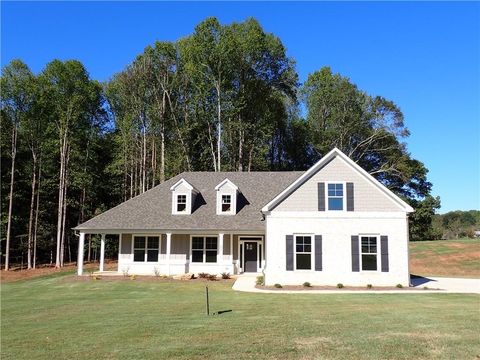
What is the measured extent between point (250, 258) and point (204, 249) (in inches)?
111

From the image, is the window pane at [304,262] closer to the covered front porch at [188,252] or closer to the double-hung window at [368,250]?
the double-hung window at [368,250]

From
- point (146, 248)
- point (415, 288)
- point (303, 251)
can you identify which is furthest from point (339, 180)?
point (146, 248)

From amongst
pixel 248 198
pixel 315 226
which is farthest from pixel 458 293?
pixel 248 198

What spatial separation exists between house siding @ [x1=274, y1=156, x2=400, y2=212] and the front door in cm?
569

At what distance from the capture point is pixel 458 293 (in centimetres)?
1786

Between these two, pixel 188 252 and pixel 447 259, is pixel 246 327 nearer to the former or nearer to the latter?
pixel 188 252

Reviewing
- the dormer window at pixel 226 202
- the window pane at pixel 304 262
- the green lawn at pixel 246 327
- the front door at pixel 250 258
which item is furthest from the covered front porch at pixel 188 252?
the green lawn at pixel 246 327

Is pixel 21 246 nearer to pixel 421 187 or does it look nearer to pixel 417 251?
pixel 417 251

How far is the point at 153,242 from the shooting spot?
27.6 metres

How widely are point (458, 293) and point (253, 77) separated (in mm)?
28694

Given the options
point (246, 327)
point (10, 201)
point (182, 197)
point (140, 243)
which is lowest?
point (246, 327)

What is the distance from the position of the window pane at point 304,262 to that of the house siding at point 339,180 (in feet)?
7.49

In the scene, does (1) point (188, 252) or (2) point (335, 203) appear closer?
(2) point (335, 203)

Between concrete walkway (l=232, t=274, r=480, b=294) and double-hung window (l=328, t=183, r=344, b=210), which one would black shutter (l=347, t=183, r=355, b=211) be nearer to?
double-hung window (l=328, t=183, r=344, b=210)
